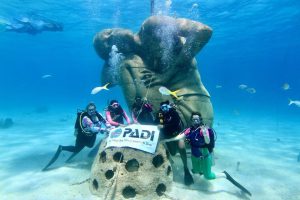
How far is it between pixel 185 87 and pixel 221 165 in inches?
134

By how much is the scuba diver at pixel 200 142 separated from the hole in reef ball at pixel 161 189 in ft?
3.87

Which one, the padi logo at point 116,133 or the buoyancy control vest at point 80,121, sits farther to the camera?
the buoyancy control vest at point 80,121

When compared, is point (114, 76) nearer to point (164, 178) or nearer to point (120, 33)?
point (120, 33)

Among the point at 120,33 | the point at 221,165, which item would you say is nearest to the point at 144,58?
the point at 120,33

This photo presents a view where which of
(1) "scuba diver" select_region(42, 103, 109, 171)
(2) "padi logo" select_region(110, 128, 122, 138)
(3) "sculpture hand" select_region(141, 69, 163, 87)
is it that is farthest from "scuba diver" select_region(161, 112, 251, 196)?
(3) "sculpture hand" select_region(141, 69, 163, 87)

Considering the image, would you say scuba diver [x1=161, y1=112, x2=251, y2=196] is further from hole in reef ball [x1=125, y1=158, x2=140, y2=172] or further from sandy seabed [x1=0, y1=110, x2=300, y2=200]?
hole in reef ball [x1=125, y1=158, x2=140, y2=172]

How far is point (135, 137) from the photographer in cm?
699

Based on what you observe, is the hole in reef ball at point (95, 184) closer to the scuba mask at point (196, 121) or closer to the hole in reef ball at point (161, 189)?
the hole in reef ball at point (161, 189)

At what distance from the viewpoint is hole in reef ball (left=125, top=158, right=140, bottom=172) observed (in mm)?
6750

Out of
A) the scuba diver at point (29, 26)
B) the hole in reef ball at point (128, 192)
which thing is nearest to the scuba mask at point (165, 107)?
the hole in reef ball at point (128, 192)

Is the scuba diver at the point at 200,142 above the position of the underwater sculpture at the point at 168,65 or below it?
below

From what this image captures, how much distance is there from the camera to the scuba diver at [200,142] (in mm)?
7082

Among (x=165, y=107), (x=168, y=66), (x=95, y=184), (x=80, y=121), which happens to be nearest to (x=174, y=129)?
(x=165, y=107)

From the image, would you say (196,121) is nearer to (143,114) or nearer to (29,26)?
(143,114)
